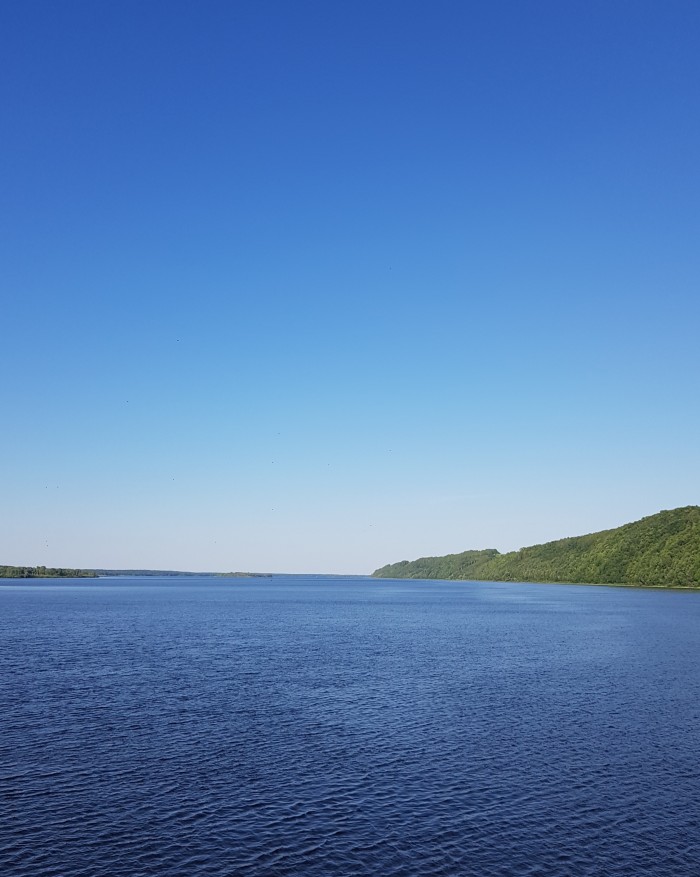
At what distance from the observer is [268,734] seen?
2067 inches

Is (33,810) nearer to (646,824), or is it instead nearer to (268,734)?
(268,734)

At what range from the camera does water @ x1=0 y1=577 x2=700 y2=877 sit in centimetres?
3247

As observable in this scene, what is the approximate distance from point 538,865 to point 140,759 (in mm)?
27996

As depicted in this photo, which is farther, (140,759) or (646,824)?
(140,759)

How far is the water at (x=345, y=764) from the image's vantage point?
32.5 meters

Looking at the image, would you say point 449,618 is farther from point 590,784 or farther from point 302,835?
point 302,835

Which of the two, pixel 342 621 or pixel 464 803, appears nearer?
pixel 464 803

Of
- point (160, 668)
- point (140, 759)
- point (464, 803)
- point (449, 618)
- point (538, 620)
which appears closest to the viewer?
point (464, 803)

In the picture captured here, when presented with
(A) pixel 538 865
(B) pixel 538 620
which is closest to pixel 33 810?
(A) pixel 538 865

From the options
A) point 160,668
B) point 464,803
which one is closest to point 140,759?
point 464,803

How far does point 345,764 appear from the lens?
150ft

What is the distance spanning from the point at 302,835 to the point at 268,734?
1870 centimetres

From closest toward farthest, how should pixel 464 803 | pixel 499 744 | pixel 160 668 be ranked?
pixel 464 803 → pixel 499 744 → pixel 160 668

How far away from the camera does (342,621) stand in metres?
165
